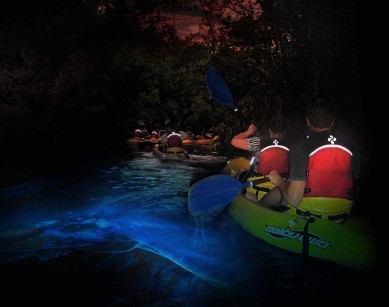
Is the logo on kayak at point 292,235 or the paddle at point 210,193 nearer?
the logo on kayak at point 292,235

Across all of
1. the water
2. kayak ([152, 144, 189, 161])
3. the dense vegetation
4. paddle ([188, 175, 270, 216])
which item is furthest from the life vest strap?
kayak ([152, 144, 189, 161])

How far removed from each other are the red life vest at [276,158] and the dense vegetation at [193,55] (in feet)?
6.57

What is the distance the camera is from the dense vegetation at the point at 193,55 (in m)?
7.20

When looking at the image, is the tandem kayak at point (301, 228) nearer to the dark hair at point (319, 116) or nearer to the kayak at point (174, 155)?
the dark hair at point (319, 116)

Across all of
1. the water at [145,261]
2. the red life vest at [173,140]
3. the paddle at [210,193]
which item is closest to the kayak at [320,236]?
the water at [145,261]

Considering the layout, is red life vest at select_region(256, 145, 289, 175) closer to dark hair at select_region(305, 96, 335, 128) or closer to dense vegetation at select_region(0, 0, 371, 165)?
dark hair at select_region(305, 96, 335, 128)

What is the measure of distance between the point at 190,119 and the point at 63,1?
1592 cm

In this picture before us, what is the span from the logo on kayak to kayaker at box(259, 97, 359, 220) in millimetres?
393

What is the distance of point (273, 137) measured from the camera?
573 centimetres

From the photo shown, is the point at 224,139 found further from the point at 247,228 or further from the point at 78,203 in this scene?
the point at 247,228

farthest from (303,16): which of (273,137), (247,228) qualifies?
(247,228)

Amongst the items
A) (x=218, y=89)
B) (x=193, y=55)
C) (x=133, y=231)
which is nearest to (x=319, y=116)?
(x=218, y=89)

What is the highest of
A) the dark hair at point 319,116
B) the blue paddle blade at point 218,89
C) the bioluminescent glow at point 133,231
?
the blue paddle blade at point 218,89

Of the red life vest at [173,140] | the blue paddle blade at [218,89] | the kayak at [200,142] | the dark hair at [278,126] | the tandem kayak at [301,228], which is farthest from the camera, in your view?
the kayak at [200,142]
